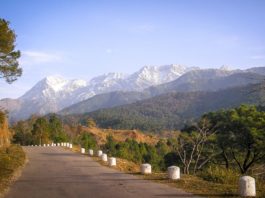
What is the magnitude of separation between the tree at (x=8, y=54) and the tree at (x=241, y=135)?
21639 mm

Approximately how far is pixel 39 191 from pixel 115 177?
5017mm

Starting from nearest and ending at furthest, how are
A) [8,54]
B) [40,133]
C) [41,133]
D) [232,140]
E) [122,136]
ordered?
1. [8,54]
2. [232,140]
3. [41,133]
4. [40,133]
5. [122,136]

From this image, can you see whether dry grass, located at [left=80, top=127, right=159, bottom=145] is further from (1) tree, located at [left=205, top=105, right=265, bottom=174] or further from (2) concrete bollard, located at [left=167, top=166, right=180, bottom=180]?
(2) concrete bollard, located at [left=167, top=166, right=180, bottom=180]

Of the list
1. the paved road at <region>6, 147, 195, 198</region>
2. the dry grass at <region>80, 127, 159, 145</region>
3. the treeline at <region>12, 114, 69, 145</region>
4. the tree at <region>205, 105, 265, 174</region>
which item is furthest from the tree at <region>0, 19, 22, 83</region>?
the dry grass at <region>80, 127, 159, 145</region>

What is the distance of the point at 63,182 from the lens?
17.3 metres

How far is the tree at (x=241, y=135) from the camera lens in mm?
38438

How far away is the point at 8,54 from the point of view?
3055 cm

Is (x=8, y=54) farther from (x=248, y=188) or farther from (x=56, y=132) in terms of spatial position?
(x=56, y=132)

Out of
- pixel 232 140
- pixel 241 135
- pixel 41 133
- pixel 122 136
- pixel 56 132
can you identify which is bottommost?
pixel 232 140

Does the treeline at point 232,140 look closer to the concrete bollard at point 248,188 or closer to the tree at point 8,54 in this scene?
the tree at point 8,54

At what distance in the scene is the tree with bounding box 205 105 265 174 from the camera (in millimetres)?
38438

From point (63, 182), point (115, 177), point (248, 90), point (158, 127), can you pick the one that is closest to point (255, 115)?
point (115, 177)

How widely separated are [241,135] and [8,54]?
23.3 m

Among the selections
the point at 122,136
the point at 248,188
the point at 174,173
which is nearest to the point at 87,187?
the point at 174,173
